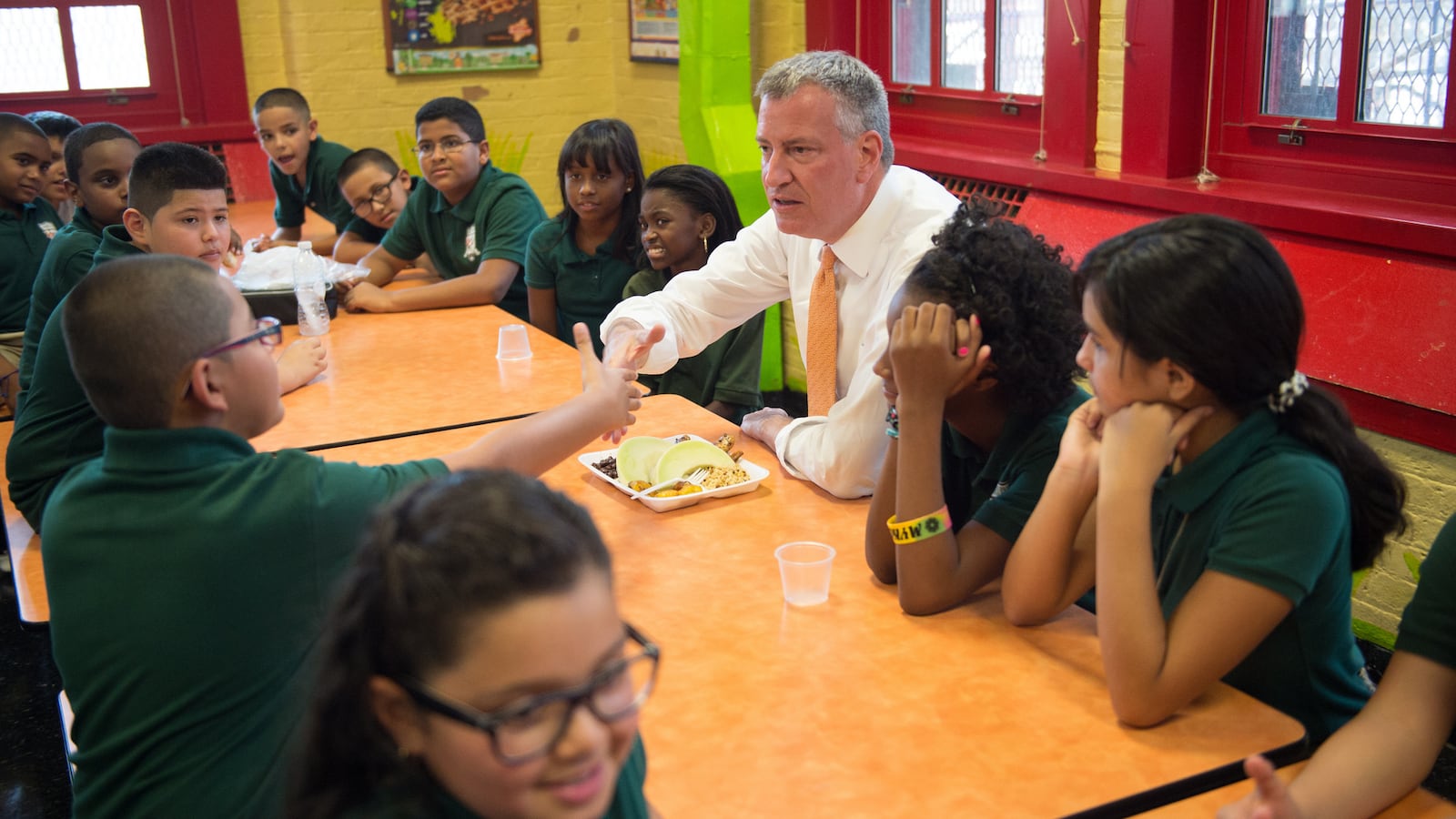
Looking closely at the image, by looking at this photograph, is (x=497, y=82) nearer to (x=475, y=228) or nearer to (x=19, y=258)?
(x=475, y=228)

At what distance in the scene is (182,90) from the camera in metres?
6.35

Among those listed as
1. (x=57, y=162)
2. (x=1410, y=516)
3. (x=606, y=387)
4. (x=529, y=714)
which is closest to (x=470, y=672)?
(x=529, y=714)

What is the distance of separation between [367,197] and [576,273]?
1249mm

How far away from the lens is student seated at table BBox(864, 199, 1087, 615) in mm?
1725

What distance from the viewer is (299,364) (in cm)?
302

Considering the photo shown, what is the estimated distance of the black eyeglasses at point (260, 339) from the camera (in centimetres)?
145

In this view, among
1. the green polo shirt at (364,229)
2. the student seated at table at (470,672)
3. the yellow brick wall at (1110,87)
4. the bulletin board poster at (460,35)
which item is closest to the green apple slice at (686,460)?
the student seated at table at (470,672)

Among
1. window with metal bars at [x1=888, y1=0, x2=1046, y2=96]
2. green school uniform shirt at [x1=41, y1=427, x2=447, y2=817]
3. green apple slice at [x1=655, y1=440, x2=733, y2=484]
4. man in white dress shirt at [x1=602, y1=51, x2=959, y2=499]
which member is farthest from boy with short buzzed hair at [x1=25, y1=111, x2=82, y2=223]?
green school uniform shirt at [x1=41, y1=427, x2=447, y2=817]

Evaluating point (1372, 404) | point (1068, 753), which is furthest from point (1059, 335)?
point (1372, 404)

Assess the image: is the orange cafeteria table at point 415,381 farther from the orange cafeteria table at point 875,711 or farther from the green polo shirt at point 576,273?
the orange cafeteria table at point 875,711

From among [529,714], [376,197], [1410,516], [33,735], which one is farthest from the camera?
[376,197]

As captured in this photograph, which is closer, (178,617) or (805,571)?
(178,617)

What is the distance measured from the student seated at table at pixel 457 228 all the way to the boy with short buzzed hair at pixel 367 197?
0.77 ft

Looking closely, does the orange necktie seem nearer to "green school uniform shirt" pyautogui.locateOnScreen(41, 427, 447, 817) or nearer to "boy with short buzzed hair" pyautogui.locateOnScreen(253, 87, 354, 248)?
"green school uniform shirt" pyautogui.locateOnScreen(41, 427, 447, 817)
